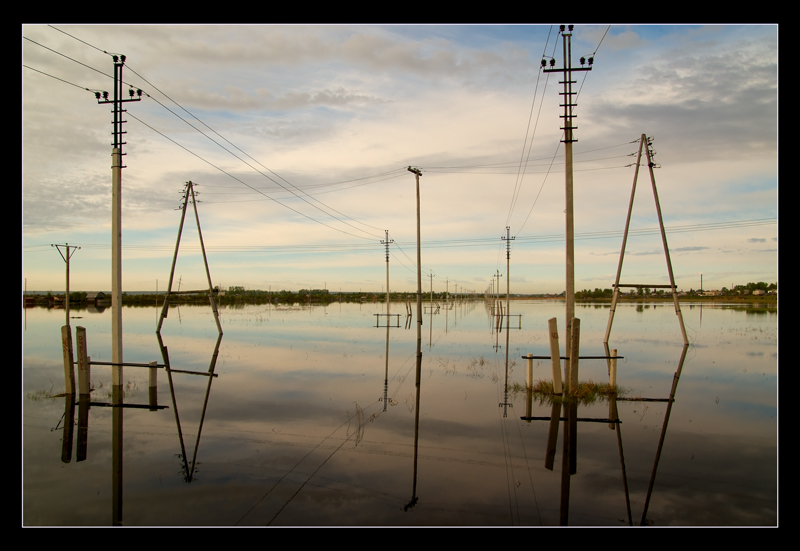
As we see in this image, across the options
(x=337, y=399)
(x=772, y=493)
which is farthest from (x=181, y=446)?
(x=772, y=493)

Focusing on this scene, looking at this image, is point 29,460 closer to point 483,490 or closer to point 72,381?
point 72,381

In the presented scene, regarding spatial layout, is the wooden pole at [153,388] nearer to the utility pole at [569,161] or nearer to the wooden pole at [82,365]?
the wooden pole at [82,365]

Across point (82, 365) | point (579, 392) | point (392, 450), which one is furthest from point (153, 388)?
point (579, 392)

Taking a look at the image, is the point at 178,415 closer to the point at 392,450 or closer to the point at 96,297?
the point at 392,450

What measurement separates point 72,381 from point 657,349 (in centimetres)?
2610

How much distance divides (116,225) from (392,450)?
11.3m

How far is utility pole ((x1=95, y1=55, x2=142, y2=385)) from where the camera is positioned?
15.2 metres

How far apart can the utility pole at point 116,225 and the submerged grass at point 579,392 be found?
38.3ft

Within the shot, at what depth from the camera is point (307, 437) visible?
1045cm

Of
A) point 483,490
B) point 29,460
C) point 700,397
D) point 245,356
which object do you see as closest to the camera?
point 483,490

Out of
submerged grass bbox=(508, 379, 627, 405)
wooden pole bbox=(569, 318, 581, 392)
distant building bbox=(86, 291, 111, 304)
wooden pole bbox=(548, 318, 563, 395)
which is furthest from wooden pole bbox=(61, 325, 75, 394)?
distant building bbox=(86, 291, 111, 304)

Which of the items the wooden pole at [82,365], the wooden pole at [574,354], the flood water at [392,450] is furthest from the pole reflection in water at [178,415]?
the wooden pole at [574,354]

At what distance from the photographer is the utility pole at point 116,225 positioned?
15172mm

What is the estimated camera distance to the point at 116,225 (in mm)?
15555
